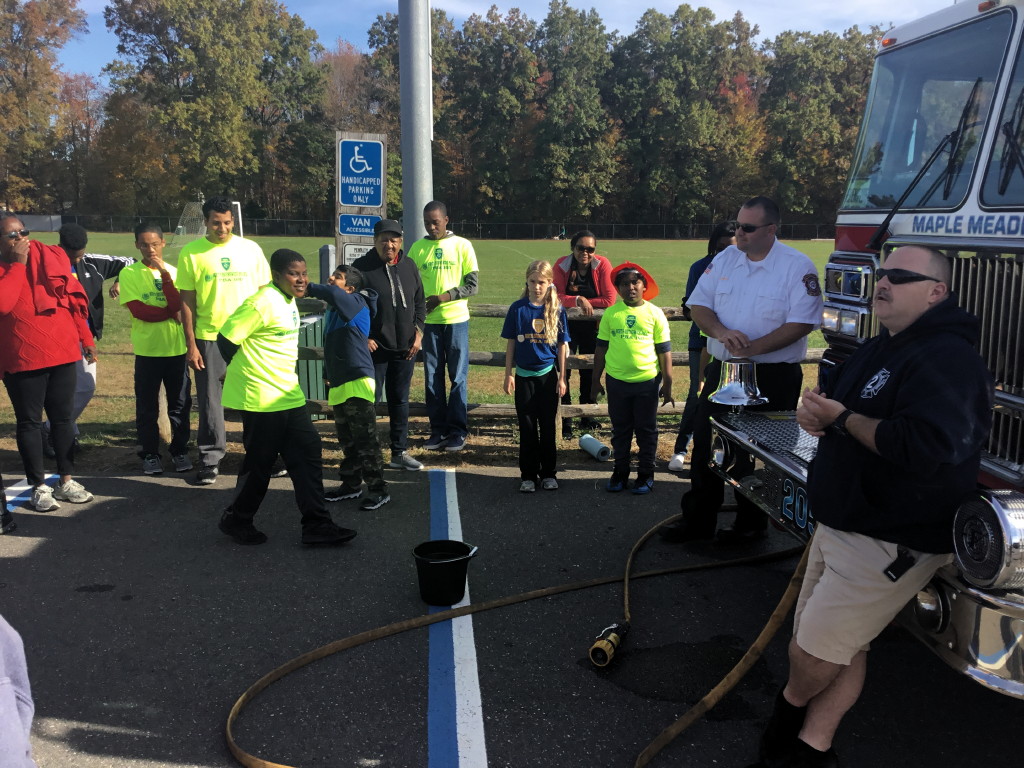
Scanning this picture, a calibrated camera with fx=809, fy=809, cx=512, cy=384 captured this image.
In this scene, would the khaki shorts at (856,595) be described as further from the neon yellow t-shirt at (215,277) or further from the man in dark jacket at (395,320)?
the neon yellow t-shirt at (215,277)

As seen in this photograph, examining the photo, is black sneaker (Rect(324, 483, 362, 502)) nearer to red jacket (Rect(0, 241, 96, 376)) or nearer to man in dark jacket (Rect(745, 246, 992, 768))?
red jacket (Rect(0, 241, 96, 376))

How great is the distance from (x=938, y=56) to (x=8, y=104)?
74946mm

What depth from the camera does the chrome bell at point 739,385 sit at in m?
4.27

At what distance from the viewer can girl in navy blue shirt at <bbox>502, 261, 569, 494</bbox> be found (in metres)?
6.01

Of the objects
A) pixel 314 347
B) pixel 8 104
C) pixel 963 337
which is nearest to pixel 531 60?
pixel 8 104

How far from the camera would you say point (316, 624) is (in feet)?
13.3

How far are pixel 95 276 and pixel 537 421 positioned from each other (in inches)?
173

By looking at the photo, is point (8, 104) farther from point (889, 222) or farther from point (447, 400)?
point (889, 222)

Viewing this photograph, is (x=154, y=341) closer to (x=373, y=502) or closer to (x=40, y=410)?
(x=40, y=410)

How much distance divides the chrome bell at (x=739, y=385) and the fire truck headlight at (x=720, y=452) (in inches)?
7.7

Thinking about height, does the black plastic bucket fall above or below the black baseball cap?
below

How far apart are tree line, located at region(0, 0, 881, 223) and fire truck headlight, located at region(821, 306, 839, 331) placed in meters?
59.7

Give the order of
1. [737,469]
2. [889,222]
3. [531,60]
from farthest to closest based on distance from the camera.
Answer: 1. [531,60]
2. [737,469]
3. [889,222]

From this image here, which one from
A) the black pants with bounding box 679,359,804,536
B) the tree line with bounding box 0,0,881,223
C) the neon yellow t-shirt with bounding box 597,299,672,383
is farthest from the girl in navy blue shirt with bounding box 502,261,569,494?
the tree line with bounding box 0,0,881,223
